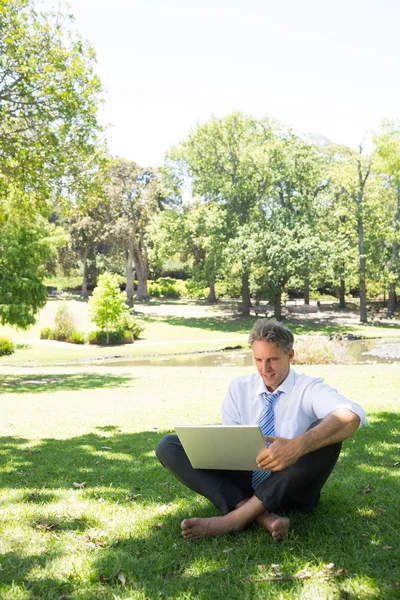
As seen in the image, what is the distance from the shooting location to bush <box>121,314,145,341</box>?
101 feet

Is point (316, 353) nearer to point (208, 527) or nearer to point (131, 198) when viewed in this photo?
point (208, 527)

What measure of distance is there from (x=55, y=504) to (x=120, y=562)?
1.28 meters

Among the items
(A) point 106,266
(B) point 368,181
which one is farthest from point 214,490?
(A) point 106,266

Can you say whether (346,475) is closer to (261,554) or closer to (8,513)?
(261,554)

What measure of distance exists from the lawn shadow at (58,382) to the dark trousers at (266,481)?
10399mm

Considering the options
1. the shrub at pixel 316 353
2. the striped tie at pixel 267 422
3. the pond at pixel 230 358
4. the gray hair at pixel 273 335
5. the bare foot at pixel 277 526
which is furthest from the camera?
the pond at pixel 230 358

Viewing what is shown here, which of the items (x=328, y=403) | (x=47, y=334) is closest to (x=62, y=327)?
(x=47, y=334)

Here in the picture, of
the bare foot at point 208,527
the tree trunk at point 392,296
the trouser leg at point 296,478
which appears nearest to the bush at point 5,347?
the bare foot at point 208,527

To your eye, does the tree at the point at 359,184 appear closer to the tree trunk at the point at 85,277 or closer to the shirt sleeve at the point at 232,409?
the tree trunk at the point at 85,277

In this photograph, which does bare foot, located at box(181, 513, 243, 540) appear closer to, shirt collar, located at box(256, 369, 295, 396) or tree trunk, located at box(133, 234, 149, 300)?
shirt collar, located at box(256, 369, 295, 396)

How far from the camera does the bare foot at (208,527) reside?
3490 mm

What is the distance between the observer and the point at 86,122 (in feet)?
48.0

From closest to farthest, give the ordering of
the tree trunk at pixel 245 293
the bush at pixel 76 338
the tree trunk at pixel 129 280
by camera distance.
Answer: the bush at pixel 76 338, the tree trunk at pixel 245 293, the tree trunk at pixel 129 280

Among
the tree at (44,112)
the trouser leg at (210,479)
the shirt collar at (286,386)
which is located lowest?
the trouser leg at (210,479)
